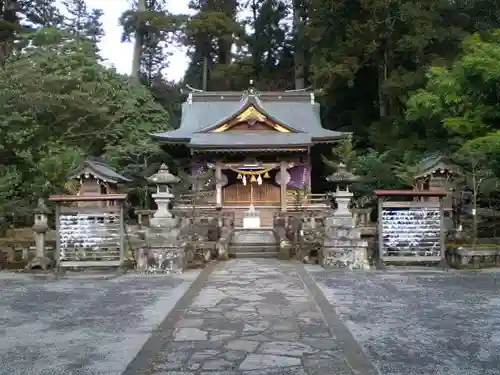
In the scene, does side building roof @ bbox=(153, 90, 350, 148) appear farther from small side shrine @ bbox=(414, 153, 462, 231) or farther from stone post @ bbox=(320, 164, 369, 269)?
stone post @ bbox=(320, 164, 369, 269)

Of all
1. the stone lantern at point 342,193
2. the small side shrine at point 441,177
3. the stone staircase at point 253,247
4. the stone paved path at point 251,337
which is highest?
the small side shrine at point 441,177

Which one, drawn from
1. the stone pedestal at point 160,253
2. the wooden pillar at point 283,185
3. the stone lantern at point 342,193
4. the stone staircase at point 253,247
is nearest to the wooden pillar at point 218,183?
the wooden pillar at point 283,185

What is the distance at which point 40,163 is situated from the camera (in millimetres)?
16406

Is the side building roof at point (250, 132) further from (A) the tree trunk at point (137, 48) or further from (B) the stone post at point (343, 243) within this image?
(B) the stone post at point (343, 243)

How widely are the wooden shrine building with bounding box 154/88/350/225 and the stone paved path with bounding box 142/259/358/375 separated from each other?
15.0 metres

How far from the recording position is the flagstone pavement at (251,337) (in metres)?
4.35

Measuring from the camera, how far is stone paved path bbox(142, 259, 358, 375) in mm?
4355

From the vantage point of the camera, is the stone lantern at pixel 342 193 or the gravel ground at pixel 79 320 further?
the stone lantern at pixel 342 193

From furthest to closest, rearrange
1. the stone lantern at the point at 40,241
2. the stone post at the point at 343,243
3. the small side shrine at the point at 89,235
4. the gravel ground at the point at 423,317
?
the stone lantern at the point at 40,241 → the stone post at the point at 343,243 → the small side shrine at the point at 89,235 → the gravel ground at the point at 423,317

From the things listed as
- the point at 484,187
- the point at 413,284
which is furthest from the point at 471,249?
the point at 484,187

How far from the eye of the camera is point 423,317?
6137mm

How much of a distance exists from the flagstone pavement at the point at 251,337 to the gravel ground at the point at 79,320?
37 centimetres

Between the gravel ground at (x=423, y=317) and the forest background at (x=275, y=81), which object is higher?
the forest background at (x=275, y=81)

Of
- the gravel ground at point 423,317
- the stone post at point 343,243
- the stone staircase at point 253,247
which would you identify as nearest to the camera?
the gravel ground at point 423,317
